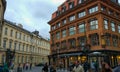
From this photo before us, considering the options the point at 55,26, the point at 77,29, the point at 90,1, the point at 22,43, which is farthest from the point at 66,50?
the point at 22,43

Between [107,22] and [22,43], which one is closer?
[107,22]

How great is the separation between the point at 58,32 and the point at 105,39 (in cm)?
1737

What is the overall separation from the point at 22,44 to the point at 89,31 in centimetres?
2687

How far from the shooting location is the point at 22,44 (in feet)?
180

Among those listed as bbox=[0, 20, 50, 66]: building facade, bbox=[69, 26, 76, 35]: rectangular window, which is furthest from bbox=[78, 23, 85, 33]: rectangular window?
bbox=[0, 20, 50, 66]: building facade

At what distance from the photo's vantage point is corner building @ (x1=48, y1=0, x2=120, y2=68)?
3238cm

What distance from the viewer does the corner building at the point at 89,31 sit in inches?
1275

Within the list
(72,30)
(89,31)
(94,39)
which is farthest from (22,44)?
(94,39)

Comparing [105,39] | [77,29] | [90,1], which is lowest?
[105,39]

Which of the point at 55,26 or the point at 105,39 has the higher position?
the point at 55,26

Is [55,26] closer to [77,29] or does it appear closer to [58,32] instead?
[58,32]

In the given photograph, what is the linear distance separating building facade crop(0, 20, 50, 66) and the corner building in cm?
1301

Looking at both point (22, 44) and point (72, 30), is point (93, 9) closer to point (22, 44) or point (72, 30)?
point (72, 30)

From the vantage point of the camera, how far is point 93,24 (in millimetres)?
34344
